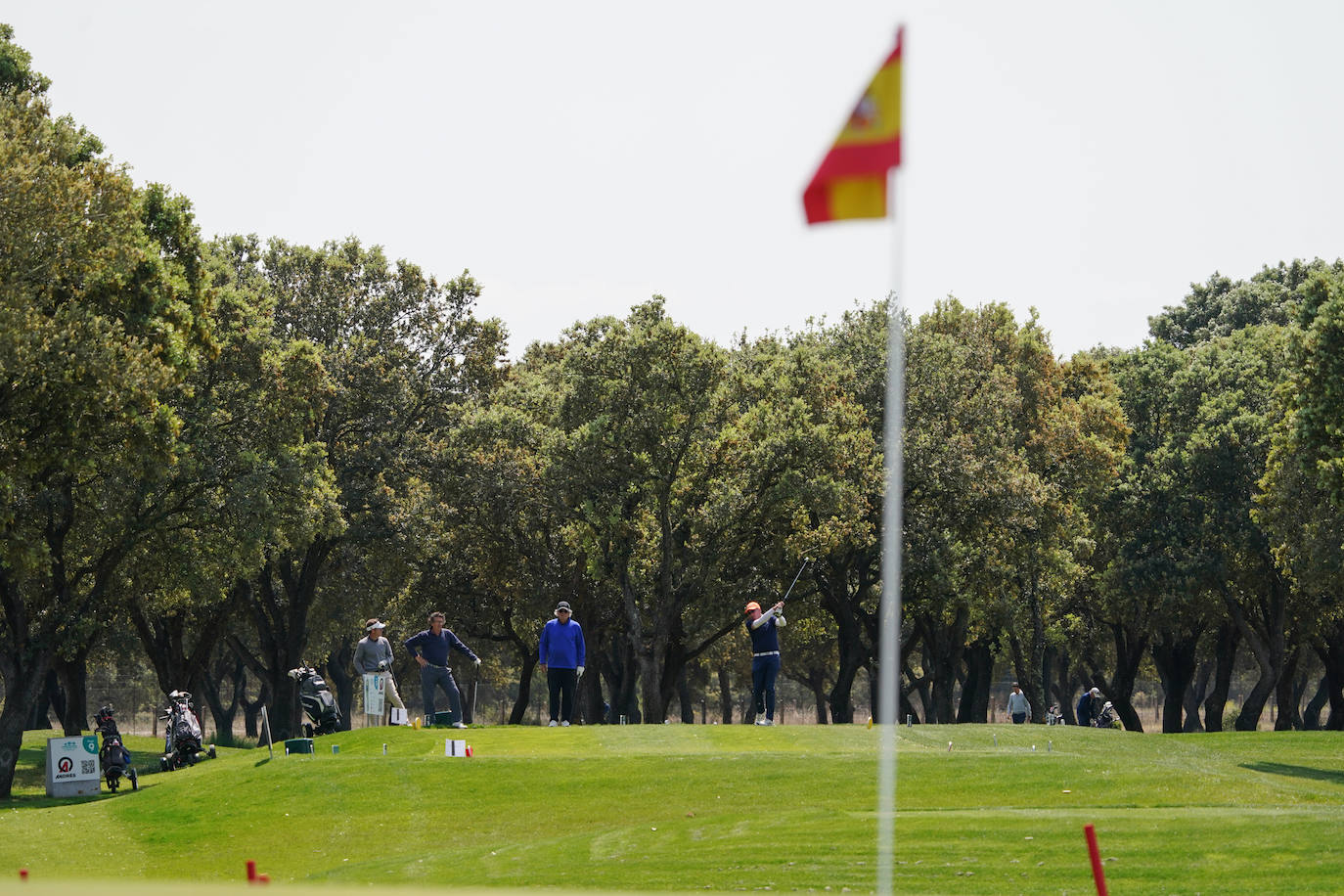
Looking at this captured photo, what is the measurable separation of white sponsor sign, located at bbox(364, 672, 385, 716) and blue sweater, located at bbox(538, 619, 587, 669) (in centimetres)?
297

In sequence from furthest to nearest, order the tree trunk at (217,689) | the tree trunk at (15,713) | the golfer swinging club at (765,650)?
the tree trunk at (217,689) → the tree trunk at (15,713) → the golfer swinging club at (765,650)

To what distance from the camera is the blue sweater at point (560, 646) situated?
28.0m

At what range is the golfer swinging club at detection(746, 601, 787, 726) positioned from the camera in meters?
26.7

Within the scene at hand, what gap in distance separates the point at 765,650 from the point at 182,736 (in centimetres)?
1407

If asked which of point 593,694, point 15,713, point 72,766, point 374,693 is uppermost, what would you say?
point 374,693

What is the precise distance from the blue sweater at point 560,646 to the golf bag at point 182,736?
9859 millimetres

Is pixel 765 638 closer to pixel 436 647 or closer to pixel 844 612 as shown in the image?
pixel 436 647

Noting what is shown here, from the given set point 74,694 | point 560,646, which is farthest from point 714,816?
point 74,694

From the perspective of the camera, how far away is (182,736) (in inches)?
1321

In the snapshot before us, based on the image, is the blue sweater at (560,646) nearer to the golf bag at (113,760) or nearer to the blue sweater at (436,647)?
the blue sweater at (436,647)

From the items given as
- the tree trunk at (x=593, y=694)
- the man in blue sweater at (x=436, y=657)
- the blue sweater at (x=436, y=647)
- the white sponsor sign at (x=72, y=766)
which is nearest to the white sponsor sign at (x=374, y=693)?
the man in blue sweater at (x=436, y=657)

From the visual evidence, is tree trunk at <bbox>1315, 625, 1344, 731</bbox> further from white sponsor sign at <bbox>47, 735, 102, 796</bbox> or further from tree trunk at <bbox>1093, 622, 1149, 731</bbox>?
white sponsor sign at <bbox>47, 735, 102, 796</bbox>

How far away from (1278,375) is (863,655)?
18.2 meters

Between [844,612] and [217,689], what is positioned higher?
[844,612]
